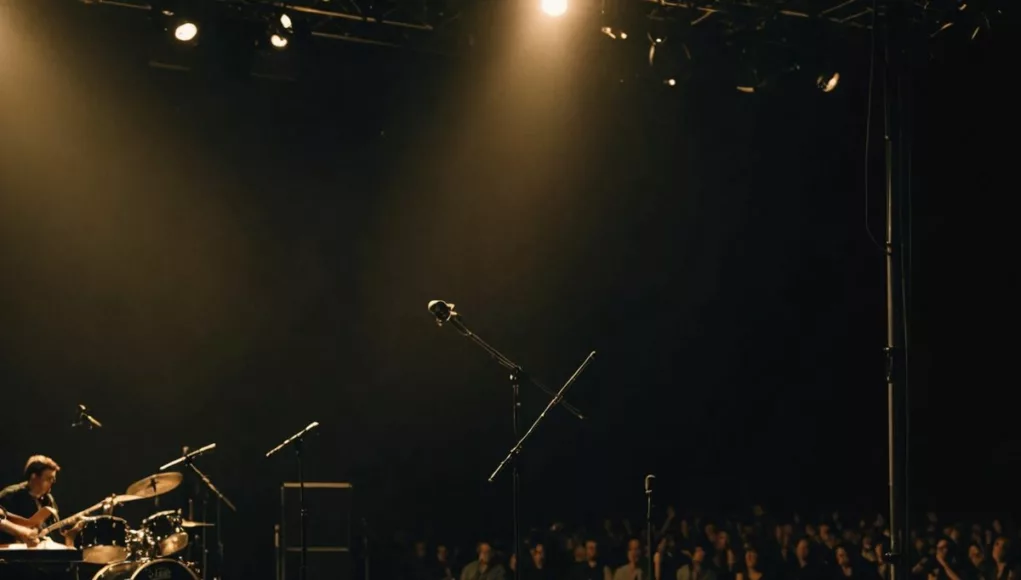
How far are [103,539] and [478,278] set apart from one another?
4.73 metres

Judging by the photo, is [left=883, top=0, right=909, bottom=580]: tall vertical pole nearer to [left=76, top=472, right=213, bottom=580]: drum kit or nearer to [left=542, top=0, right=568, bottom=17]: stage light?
[left=542, top=0, right=568, bottom=17]: stage light

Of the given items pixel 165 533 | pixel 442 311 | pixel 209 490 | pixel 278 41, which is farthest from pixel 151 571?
pixel 278 41

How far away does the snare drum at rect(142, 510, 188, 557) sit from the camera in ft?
24.6

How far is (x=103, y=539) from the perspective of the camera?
7.23 metres

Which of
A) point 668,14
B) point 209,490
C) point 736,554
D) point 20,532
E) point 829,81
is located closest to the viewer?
point 20,532

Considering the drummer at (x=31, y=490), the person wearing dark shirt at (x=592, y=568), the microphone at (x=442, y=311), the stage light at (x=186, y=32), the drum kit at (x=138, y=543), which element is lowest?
the person wearing dark shirt at (x=592, y=568)

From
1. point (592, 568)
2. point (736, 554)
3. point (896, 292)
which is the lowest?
point (592, 568)

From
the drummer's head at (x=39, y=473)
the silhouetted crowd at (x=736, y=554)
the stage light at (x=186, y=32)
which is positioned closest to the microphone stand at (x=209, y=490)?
the drummer's head at (x=39, y=473)

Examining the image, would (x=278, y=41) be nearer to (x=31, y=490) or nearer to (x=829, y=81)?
(x=31, y=490)

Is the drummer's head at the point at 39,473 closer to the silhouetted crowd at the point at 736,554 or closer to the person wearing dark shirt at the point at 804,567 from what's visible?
the silhouetted crowd at the point at 736,554

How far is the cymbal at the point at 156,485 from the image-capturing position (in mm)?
7453

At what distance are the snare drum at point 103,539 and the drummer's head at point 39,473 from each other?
451 mm

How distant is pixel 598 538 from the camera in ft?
31.8

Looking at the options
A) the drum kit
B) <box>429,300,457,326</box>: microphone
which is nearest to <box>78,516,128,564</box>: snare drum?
the drum kit
